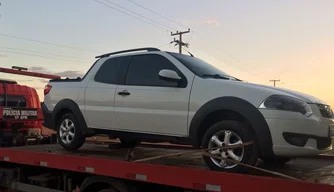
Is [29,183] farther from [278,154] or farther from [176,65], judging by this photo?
[278,154]

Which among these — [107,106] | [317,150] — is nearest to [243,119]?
[317,150]

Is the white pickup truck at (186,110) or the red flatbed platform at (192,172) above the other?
the white pickup truck at (186,110)

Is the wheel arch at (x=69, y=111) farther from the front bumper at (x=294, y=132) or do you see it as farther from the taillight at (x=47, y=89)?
the front bumper at (x=294, y=132)

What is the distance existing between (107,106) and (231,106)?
1.98 metres

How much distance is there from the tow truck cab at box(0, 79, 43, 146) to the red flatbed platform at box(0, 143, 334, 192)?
123 inches

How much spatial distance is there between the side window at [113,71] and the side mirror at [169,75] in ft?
3.25

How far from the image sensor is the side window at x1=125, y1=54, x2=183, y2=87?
5.01m

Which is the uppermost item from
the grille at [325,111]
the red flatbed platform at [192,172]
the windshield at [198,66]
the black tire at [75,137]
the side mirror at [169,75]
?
the windshield at [198,66]

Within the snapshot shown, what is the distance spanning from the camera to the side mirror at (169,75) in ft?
15.1

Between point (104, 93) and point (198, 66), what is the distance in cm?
145

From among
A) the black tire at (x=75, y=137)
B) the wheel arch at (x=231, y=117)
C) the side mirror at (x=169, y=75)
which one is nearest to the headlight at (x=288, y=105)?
the wheel arch at (x=231, y=117)

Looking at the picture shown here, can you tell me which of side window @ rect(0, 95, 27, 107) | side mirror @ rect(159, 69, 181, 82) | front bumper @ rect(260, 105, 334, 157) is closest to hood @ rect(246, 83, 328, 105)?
front bumper @ rect(260, 105, 334, 157)

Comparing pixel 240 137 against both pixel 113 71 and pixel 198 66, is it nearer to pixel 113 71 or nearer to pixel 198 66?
pixel 198 66

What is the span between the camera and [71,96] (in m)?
5.98
